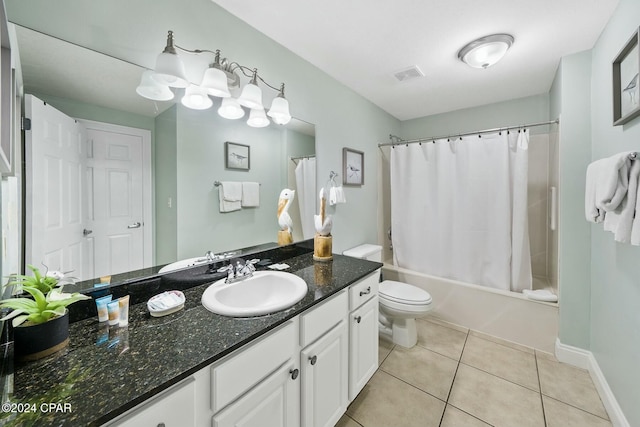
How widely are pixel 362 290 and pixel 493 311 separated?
1.56 meters

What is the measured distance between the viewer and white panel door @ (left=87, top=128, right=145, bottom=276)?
981mm

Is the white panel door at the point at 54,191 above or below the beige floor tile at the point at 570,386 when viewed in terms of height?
above

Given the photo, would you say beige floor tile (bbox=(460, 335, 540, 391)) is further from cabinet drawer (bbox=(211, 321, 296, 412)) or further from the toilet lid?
cabinet drawer (bbox=(211, 321, 296, 412))

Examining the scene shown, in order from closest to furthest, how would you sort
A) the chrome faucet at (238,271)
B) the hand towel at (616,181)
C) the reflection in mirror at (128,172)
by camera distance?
the reflection in mirror at (128,172)
the hand towel at (616,181)
the chrome faucet at (238,271)

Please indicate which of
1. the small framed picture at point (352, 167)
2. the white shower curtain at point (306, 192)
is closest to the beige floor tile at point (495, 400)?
the white shower curtain at point (306, 192)

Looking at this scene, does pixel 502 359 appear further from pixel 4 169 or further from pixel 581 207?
pixel 4 169

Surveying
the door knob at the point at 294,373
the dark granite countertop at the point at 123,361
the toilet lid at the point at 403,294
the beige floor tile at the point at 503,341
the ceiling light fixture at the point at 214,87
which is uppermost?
the ceiling light fixture at the point at 214,87

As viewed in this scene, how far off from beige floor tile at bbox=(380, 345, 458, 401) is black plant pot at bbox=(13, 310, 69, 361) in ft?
5.99

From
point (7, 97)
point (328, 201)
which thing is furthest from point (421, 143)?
point (7, 97)

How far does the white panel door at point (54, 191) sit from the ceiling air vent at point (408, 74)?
2.13 m

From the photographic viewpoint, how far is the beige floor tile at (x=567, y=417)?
136 centimetres

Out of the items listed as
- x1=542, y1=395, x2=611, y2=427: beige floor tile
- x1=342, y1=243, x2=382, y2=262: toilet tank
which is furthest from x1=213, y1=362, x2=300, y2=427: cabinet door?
x1=542, y1=395, x2=611, y2=427: beige floor tile

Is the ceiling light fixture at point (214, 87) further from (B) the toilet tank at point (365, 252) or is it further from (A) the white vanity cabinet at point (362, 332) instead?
(B) the toilet tank at point (365, 252)

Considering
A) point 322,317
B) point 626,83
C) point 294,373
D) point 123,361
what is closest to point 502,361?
point 322,317
